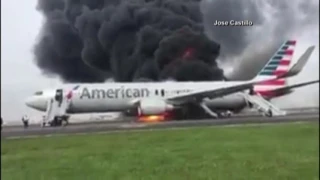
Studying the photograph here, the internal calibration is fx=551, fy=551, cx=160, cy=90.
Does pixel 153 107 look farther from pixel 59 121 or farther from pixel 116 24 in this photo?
pixel 116 24

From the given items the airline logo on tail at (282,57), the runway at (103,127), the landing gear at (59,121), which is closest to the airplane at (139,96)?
the landing gear at (59,121)

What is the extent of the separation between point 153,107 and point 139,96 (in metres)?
0.57

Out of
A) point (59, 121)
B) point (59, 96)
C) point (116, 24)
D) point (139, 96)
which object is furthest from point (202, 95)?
point (116, 24)

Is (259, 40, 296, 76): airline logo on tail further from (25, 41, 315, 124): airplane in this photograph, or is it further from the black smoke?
(25, 41, 315, 124): airplane

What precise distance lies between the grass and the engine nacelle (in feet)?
28.3

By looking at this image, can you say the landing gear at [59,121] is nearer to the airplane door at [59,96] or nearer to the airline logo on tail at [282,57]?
the airplane door at [59,96]

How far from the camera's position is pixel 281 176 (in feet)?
10.3

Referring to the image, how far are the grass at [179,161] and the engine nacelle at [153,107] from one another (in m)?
8.63

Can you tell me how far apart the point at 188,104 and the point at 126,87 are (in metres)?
2.22

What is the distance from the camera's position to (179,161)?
4.08 m

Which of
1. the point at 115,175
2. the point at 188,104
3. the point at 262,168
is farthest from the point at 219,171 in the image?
the point at 188,104

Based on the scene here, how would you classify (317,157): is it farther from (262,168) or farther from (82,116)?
(82,116)

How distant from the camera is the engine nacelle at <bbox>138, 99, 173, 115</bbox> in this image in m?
17.1

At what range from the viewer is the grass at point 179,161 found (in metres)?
3.12
